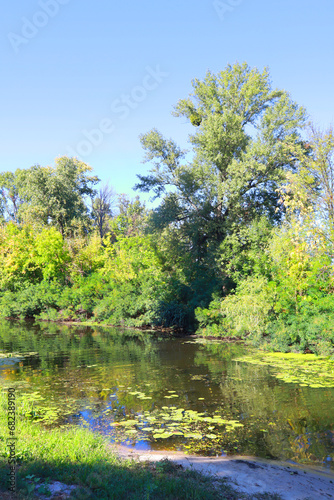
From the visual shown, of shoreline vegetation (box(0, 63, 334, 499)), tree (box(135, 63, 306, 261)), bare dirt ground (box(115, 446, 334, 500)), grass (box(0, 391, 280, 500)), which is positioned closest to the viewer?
grass (box(0, 391, 280, 500))

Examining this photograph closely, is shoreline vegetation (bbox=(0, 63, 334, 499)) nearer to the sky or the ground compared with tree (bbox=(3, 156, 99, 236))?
nearer to the ground

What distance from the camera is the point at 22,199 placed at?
59594 millimetres

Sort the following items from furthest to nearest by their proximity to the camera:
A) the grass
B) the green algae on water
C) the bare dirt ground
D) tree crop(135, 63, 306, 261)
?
tree crop(135, 63, 306, 261) < the green algae on water < the bare dirt ground < the grass

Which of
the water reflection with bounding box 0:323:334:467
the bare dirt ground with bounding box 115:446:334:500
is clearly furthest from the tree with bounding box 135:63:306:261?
the bare dirt ground with bounding box 115:446:334:500

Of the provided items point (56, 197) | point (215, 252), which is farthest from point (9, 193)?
point (215, 252)

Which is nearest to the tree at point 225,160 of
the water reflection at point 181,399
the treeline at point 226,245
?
the treeline at point 226,245

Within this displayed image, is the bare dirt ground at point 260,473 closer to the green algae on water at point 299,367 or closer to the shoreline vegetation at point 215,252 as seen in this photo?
the shoreline vegetation at point 215,252

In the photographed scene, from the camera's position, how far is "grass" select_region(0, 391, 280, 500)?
15.3 feet

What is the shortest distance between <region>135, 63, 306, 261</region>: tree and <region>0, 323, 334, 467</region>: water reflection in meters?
8.48

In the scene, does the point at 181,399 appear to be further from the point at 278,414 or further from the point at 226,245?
the point at 226,245

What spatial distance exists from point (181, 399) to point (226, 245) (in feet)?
43.3

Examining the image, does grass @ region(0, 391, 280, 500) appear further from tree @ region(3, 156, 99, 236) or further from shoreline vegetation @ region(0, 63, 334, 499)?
tree @ region(3, 156, 99, 236)

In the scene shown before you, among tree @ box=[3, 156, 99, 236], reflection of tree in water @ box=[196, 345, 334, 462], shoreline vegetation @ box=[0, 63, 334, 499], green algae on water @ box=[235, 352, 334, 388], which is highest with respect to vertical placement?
tree @ box=[3, 156, 99, 236]

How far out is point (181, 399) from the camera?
33.0ft
